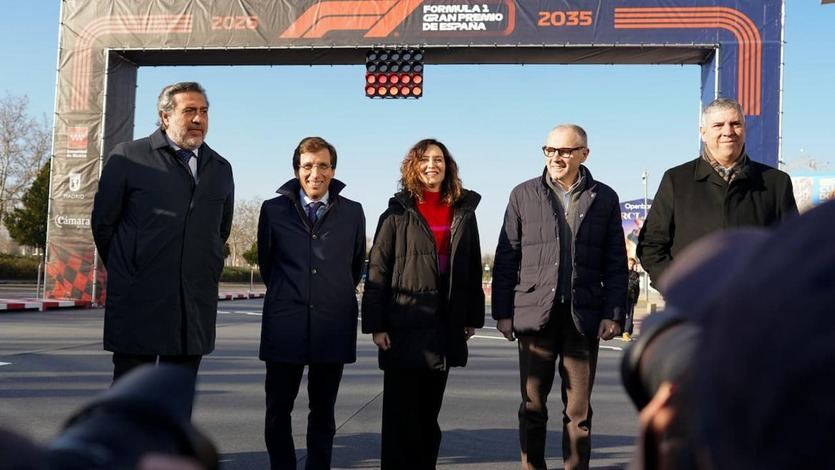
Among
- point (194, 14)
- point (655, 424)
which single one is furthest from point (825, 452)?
point (194, 14)

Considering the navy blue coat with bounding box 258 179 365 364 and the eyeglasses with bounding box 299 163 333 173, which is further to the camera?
the eyeglasses with bounding box 299 163 333 173

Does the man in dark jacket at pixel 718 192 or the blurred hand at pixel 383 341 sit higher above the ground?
the man in dark jacket at pixel 718 192

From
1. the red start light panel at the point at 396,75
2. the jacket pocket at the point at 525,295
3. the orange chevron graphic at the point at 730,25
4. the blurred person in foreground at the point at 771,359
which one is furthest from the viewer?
the red start light panel at the point at 396,75

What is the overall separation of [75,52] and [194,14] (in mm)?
3243

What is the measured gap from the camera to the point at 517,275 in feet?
14.6

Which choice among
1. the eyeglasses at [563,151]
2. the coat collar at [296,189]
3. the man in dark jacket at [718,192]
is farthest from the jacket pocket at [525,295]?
the coat collar at [296,189]

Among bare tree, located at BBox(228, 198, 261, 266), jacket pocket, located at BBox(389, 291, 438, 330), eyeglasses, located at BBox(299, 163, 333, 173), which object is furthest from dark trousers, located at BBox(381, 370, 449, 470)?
bare tree, located at BBox(228, 198, 261, 266)

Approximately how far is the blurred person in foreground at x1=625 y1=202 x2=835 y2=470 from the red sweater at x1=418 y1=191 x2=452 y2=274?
365cm

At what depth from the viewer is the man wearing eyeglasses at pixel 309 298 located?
393 centimetres

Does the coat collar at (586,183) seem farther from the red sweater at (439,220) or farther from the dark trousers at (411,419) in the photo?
the dark trousers at (411,419)

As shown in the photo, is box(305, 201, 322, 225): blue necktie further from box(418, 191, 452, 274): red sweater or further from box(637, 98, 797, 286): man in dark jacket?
box(637, 98, 797, 286): man in dark jacket

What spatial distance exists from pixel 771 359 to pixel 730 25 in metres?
15.4

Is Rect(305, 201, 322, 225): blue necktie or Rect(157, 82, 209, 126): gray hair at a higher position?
Rect(157, 82, 209, 126): gray hair

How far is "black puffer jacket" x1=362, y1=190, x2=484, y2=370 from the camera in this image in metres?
4.09
